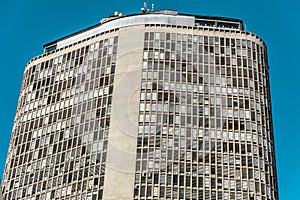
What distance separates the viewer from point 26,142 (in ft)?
361

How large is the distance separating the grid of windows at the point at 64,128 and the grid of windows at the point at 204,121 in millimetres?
8100

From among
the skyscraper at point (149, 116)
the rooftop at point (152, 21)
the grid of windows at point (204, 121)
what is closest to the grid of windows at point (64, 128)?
the skyscraper at point (149, 116)

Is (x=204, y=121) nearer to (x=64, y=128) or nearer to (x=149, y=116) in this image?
(x=149, y=116)

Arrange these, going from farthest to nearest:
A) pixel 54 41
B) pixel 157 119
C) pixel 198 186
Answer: pixel 54 41, pixel 157 119, pixel 198 186

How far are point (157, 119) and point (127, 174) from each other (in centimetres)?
1231

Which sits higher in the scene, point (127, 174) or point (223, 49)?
point (223, 49)

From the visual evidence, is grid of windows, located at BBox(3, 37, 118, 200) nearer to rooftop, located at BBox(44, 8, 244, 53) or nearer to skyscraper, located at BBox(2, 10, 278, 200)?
skyscraper, located at BBox(2, 10, 278, 200)

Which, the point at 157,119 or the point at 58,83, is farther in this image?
the point at 58,83

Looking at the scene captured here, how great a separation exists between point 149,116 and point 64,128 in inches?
726

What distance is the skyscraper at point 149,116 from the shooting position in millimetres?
93875

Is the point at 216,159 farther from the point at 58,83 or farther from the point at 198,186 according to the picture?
the point at 58,83

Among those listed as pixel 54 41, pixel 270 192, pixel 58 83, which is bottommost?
pixel 270 192

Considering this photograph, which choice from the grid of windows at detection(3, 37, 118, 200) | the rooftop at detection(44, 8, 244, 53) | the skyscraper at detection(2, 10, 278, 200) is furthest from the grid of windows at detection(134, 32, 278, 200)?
the grid of windows at detection(3, 37, 118, 200)

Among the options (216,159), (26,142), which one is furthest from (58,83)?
(216,159)
